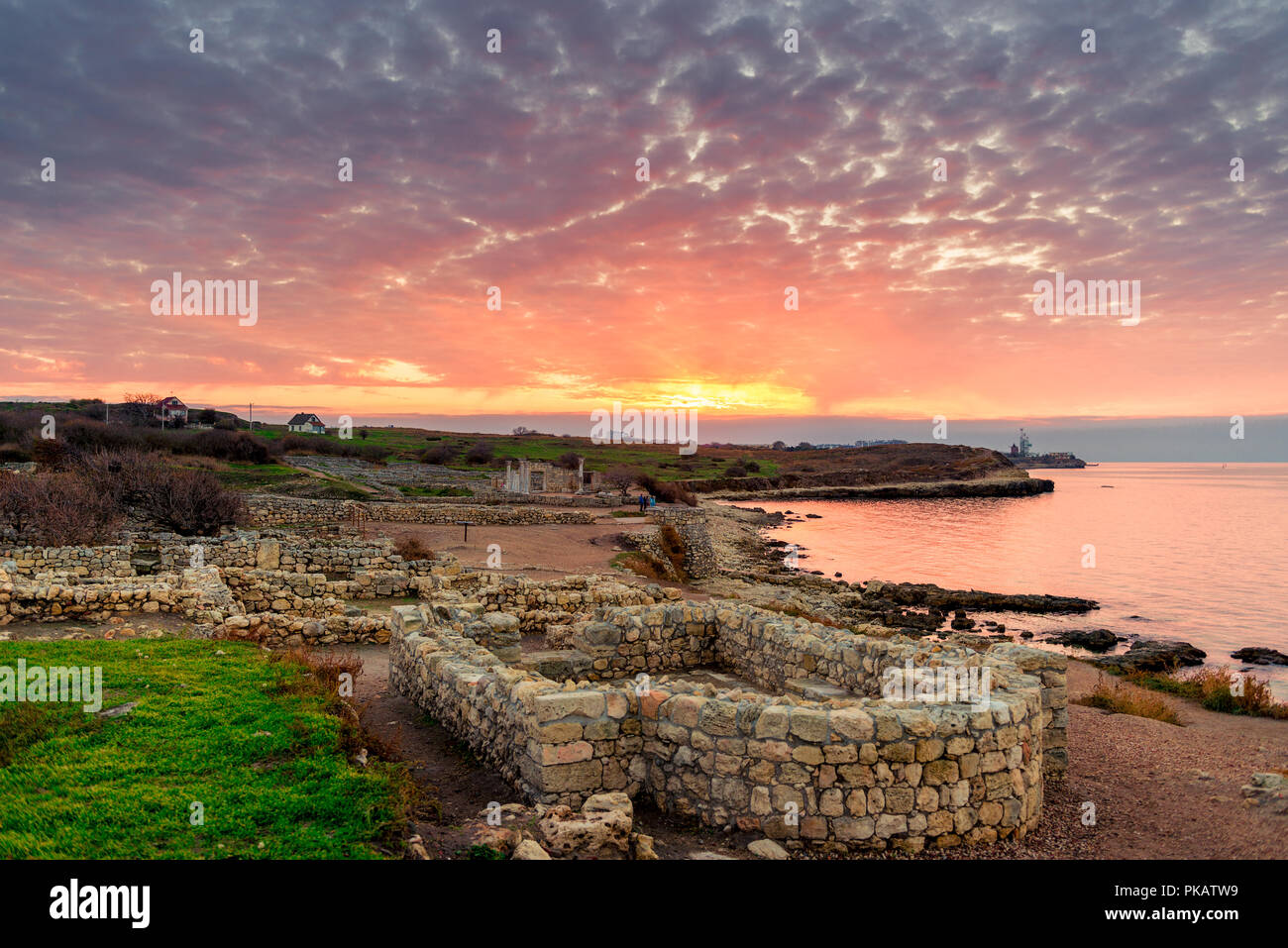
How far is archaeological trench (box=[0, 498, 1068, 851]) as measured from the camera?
21.4 feet

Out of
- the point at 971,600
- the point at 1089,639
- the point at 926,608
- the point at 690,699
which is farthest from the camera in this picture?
the point at 971,600

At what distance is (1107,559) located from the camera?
45594 millimetres

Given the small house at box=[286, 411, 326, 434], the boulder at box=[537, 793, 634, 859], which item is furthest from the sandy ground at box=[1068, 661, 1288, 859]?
the small house at box=[286, 411, 326, 434]

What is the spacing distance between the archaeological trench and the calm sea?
55.8ft

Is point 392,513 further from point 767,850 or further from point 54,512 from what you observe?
point 767,850

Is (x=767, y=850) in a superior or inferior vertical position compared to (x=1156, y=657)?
superior

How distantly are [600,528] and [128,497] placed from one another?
68.0 ft

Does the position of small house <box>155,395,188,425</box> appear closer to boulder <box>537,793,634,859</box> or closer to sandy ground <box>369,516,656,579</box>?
sandy ground <box>369,516,656,579</box>

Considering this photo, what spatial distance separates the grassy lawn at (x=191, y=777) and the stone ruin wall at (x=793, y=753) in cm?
157

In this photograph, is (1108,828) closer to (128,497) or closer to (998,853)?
(998,853)

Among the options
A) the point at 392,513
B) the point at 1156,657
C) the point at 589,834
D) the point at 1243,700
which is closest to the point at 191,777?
the point at 589,834

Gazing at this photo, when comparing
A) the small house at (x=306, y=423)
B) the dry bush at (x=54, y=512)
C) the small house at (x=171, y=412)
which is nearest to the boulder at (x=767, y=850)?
the dry bush at (x=54, y=512)

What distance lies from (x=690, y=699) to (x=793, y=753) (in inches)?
45.7

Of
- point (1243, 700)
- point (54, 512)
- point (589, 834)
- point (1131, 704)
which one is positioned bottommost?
point (1243, 700)
